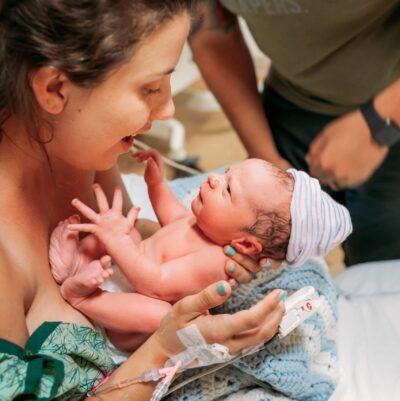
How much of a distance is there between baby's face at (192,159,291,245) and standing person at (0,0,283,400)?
74 mm

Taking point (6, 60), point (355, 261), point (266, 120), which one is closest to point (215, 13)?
point (266, 120)

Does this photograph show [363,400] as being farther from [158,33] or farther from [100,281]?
[158,33]

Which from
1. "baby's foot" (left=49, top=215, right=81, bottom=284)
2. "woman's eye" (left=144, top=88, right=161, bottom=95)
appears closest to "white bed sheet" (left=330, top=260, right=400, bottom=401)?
"baby's foot" (left=49, top=215, right=81, bottom=284)

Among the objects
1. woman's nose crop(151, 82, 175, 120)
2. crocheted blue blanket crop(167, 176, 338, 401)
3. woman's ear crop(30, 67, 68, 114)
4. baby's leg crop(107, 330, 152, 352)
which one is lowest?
crocheted blue blanket crop(167, 176, 338, 401)

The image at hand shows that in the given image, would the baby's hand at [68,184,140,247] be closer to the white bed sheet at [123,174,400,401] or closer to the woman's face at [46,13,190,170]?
the woman's face at [46,13,190,170]

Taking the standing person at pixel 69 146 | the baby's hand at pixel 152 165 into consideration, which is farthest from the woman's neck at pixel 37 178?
the baby's hand at pixel 152 165

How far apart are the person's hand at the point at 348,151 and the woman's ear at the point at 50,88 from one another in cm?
64

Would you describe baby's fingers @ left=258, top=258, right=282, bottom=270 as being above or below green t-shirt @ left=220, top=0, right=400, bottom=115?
below

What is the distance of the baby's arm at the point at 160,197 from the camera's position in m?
1.20

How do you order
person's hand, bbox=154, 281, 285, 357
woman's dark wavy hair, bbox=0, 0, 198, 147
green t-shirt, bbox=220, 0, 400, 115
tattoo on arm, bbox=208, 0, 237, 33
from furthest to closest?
tattoo on arm, bbox=208, 0, 237, 33, green t-shirt, bbox=220, 0, 400, 115, person's hand, bbox=154, 281, 285, 357, woman's dark wavy hair, bbox=0, 0, 198, 147

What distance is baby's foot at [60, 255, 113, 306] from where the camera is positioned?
3.09ft

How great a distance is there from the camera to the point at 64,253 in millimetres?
1013

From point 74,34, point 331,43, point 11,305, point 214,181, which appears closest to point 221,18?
point 331,43

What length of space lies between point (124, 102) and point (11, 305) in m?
0.33
